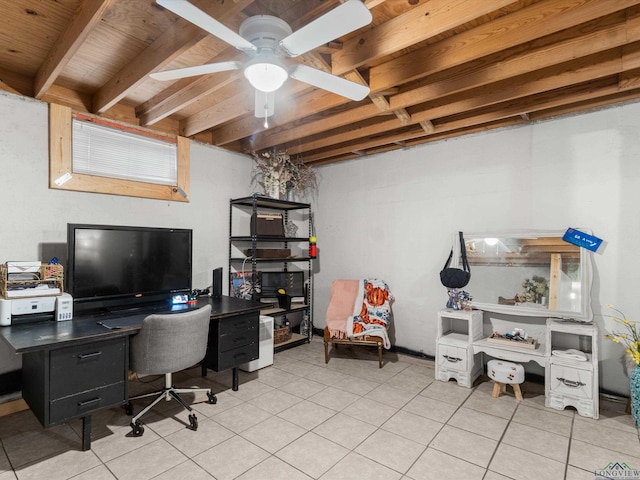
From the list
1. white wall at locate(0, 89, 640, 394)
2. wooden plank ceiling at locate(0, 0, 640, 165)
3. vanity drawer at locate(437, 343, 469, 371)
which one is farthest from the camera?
vanity drawer at locate(437, 343, 469, 371)

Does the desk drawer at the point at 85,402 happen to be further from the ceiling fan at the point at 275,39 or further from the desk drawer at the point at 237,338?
the ceiling fan at the point at 275,39

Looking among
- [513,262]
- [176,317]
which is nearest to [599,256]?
[513,262]

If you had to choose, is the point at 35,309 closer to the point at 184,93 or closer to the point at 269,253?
the point at 184,93

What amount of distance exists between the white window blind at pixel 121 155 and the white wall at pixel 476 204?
2.10 meters

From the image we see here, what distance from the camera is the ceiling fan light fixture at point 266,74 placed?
5.80 feet

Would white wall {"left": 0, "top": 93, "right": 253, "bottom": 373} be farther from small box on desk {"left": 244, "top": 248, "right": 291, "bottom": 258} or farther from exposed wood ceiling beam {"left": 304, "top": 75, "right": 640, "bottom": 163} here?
exposed wood ceiling beam {"left": 304, "top": 75, "right": 640, "bottom": 163}

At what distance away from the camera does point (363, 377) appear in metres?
3.41

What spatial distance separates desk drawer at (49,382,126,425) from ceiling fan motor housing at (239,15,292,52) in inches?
87.6

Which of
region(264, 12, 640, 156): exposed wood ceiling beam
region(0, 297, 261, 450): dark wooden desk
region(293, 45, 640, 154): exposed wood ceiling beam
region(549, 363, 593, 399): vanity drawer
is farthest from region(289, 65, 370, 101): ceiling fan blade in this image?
region(549, 363, 593, 399): vanity drawer

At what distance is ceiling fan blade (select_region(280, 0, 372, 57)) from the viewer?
1391mm

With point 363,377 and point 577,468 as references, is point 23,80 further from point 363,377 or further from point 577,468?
point 577,468

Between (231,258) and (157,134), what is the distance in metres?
1.57

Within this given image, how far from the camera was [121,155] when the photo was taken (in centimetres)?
328

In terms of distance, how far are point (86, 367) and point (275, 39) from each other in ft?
7.15
